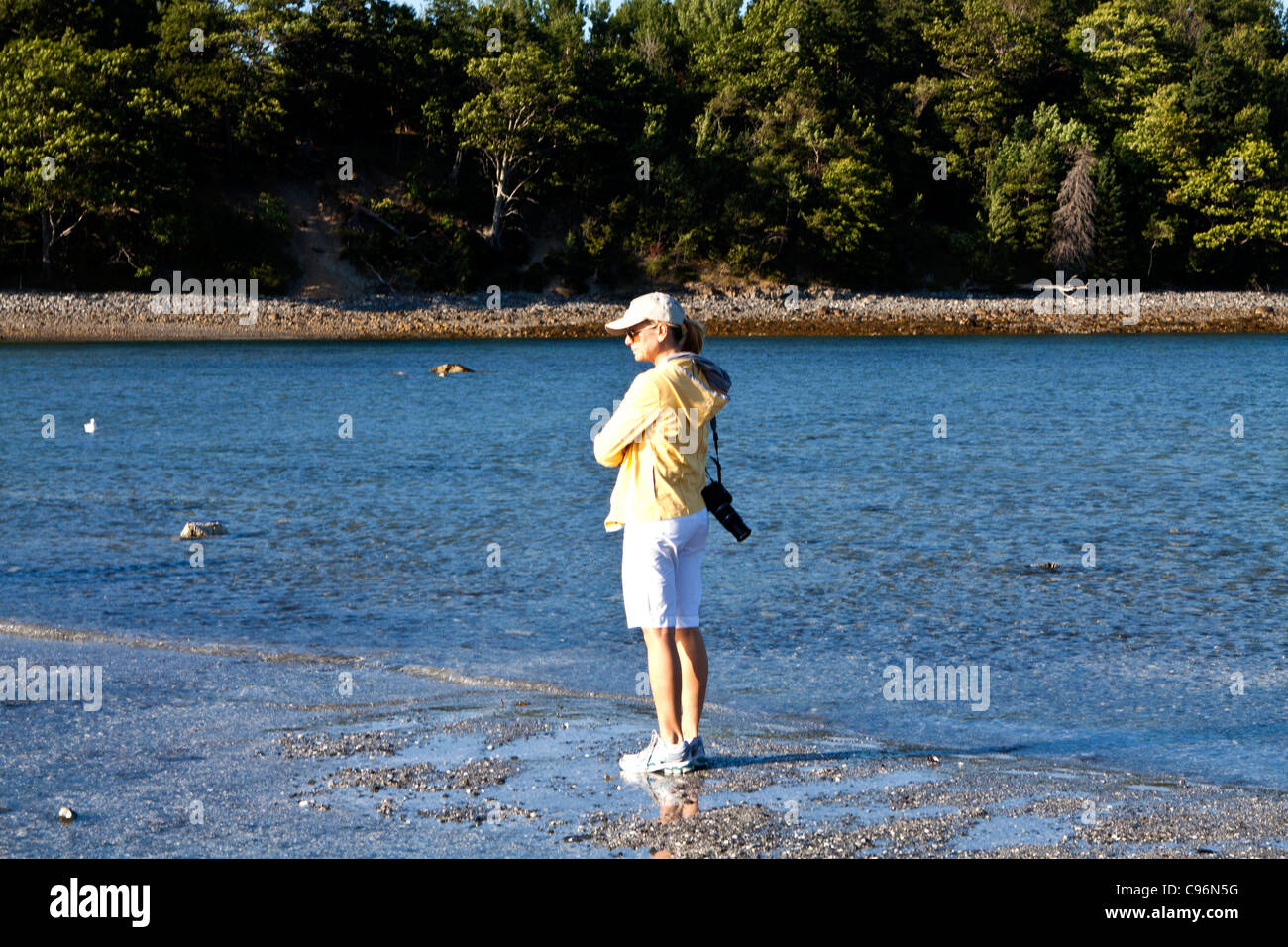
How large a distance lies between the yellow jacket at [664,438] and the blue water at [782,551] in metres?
2.25

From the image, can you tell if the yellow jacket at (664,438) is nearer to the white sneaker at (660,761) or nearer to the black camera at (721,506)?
the black camera at (721,506)

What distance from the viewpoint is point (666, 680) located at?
6422 mm

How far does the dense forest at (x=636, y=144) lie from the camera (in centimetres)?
6312

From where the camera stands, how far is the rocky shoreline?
191 feet

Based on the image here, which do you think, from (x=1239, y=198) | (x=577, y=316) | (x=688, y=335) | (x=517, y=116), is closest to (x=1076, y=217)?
(x=1239, y=198)

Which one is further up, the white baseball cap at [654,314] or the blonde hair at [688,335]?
the white baseball cap at [654,314]

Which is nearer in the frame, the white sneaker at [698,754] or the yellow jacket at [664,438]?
the yellow jacket at [664,438]

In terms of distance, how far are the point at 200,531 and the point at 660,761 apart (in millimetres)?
9424

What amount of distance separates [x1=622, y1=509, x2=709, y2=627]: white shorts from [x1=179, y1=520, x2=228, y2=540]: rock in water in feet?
30.0

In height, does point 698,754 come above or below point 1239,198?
below

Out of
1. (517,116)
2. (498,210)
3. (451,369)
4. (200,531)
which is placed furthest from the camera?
(498,210)

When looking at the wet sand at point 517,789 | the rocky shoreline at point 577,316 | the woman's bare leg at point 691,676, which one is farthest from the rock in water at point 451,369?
the woman's bare leg at point 691,676

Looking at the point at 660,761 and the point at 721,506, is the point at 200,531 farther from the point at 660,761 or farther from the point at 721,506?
the point at 721,506
